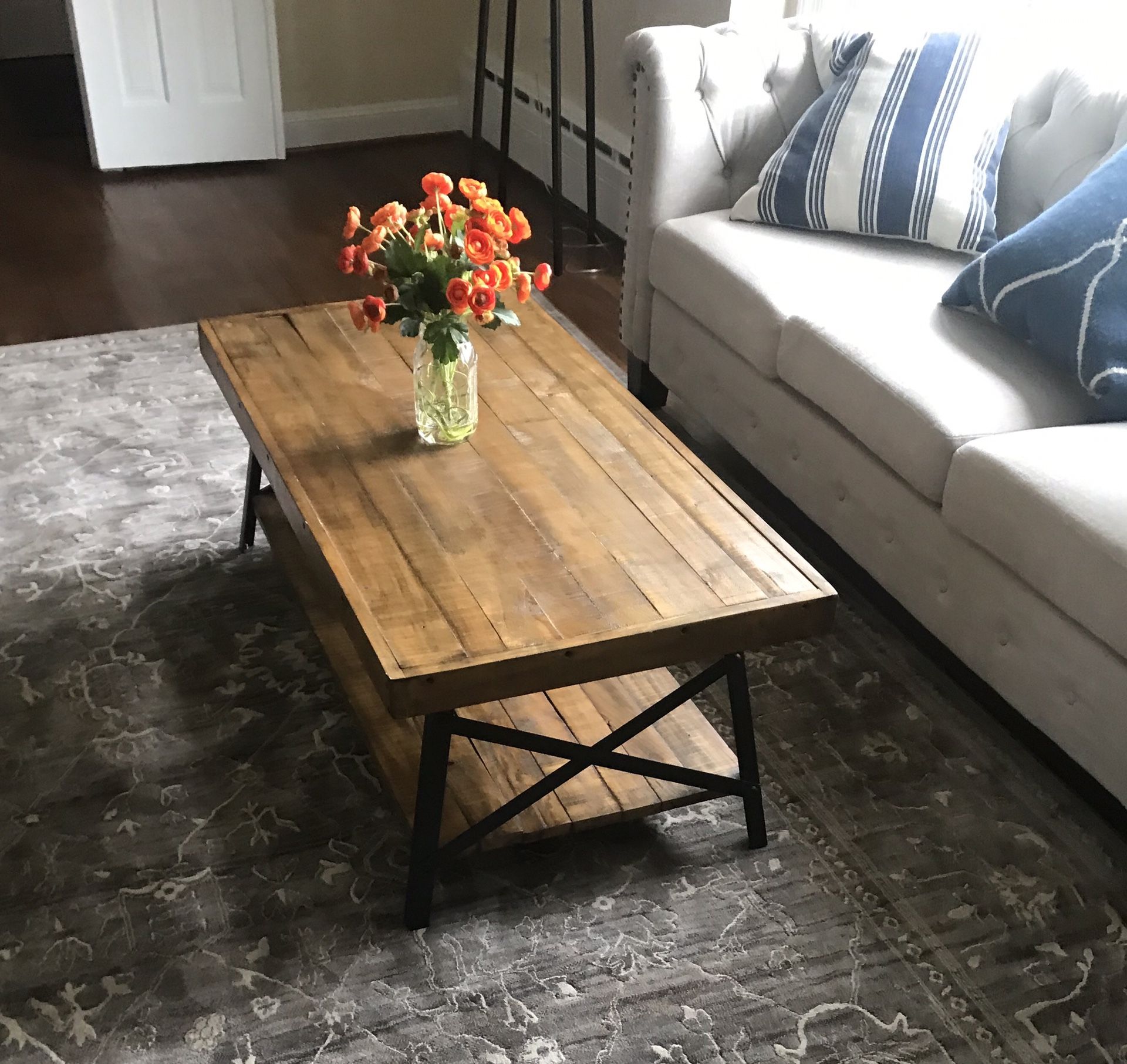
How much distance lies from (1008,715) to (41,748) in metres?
1.60

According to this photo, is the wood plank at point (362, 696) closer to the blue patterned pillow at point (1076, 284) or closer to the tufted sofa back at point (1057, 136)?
the blue patterned pillow at point (1076, 284)

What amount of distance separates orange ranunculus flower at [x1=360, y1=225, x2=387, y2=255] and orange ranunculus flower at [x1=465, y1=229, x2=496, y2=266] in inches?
5.1

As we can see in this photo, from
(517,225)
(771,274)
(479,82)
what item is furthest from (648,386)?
(479,82)

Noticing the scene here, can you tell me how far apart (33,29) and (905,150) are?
4938mm

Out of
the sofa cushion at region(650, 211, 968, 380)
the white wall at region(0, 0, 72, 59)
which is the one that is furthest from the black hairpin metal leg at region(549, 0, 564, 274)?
the white wall at region(0, 0, 72, 59)

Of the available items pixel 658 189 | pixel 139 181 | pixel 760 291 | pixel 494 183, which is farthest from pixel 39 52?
pixel 760 291

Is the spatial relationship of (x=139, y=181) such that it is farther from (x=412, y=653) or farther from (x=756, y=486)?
(x=412, y=653)

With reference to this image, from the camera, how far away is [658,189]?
9.91 ft

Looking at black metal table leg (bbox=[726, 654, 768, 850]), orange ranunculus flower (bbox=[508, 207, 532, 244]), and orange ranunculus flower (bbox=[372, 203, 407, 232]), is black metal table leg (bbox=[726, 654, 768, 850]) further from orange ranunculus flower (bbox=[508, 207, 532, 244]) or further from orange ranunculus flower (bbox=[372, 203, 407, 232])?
orange ranunculus flower (bbox=[372, 203, 407, 232])

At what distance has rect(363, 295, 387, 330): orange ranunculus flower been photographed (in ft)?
6.43

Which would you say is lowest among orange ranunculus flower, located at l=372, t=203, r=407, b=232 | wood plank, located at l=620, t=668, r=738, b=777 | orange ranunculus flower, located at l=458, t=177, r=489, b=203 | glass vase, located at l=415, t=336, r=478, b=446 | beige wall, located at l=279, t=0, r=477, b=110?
wood plank, located at l=620, t=668, r=738, b=777

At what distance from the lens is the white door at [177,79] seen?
182 inches

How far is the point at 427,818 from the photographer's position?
1.77 m

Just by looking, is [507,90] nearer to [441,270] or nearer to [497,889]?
[441,270]
